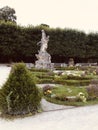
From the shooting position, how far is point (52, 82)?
18.4m

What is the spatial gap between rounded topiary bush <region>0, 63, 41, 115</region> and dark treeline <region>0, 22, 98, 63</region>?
2422cm

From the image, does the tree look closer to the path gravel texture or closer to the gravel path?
the path gravel texture

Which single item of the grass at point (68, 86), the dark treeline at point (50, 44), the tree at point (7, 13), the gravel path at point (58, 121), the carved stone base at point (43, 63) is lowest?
the gravel path at point (58, 121)

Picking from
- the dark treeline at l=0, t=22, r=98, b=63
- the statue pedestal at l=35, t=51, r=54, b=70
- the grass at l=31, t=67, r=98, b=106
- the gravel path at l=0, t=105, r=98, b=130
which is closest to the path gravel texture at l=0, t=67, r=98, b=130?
the gravel path at l=0, t=105, r=98, b=130

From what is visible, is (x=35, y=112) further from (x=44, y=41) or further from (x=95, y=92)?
(x=44, y=41)

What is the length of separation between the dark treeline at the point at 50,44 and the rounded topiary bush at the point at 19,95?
2422cm

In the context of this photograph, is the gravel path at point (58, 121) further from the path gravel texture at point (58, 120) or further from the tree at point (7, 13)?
the tree at point (7, 13)

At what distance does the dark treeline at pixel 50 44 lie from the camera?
35.3 m

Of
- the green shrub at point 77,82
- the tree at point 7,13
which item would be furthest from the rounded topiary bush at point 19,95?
the tree at point 7,13


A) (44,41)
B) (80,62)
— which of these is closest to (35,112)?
(44,41)

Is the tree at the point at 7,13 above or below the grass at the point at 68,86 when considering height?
above

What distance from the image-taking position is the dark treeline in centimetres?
3531

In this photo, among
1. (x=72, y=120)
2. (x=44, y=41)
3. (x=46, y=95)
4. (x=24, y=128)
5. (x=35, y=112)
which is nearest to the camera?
(x=24, y=128)

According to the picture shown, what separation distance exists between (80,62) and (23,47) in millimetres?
8320
